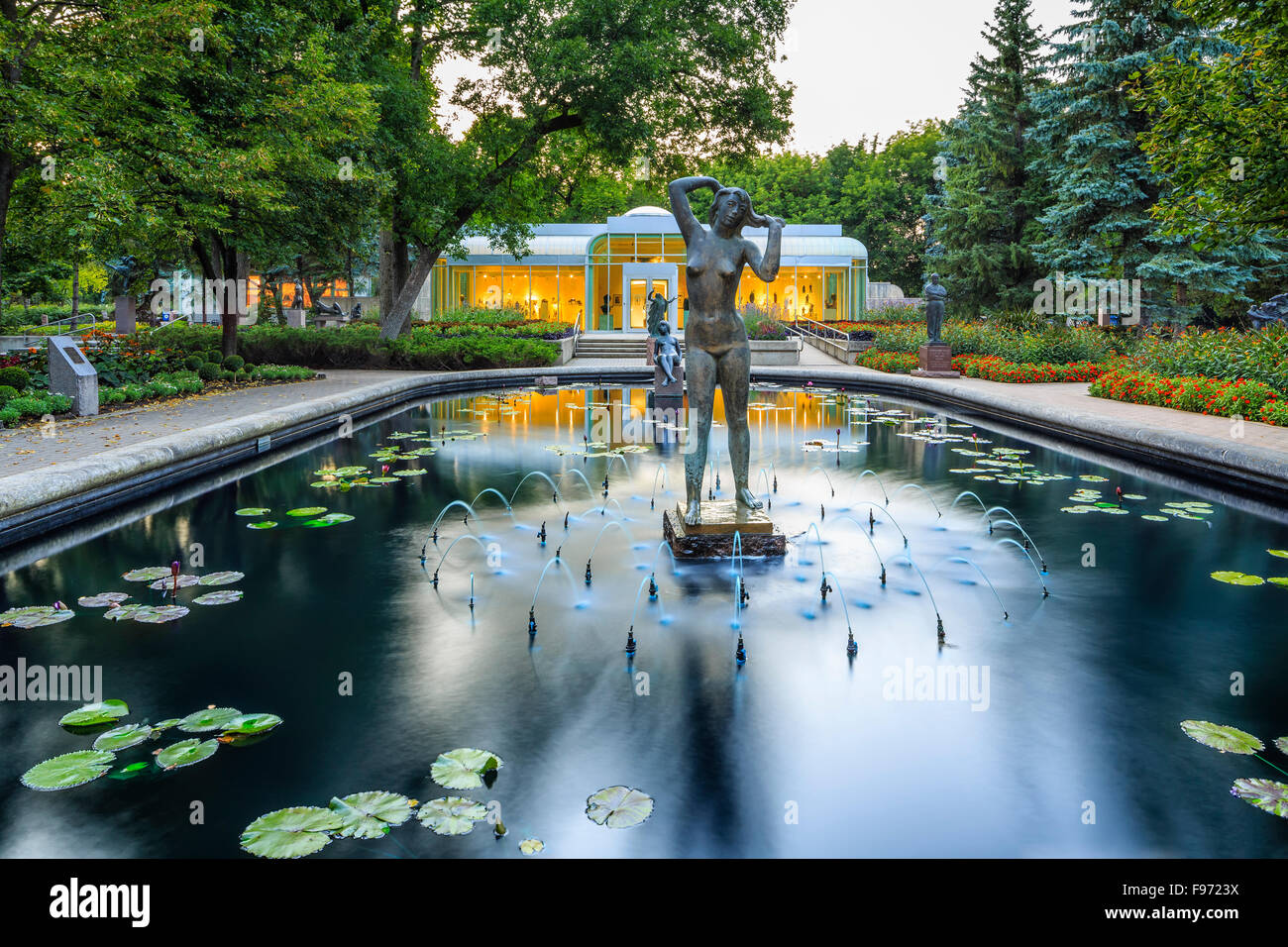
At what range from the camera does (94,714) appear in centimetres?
388

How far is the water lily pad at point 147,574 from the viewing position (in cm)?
600

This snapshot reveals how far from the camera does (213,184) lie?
14.3 metres

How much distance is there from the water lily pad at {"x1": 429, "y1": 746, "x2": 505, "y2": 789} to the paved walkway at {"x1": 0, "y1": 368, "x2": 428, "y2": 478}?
21.9ft

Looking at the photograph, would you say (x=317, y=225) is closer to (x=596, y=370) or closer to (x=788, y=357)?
(x=596, y=370)

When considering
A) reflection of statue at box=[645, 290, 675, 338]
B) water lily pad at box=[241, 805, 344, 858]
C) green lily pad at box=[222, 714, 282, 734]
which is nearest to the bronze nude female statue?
green lily pad at box=[222, 714, 282, 734]

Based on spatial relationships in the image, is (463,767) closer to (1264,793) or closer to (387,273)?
(1264,793)

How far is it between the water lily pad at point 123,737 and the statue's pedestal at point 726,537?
145 inches

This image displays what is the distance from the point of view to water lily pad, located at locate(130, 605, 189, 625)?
5127 millimetres

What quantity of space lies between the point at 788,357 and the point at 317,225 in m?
15.7

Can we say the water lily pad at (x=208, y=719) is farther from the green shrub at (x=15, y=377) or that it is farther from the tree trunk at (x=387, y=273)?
the tree trunk at (x=387, y=273)

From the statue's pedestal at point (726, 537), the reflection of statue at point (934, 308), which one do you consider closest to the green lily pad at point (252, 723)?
the statue's pedestal at point (726, 537)

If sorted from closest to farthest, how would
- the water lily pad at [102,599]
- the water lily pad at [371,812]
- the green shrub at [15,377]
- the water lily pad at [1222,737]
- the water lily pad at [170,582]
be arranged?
the water lily pad at [371,812], the water lily pad at [1222,737], the water lily pad at [102,599], the water lily pad at [170,582], the green shrub at [15,377]

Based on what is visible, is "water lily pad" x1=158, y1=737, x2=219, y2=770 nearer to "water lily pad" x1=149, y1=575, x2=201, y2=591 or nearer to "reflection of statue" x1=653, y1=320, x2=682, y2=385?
"water lily pad" x1=149, y1=575, x2=201, y2=591
